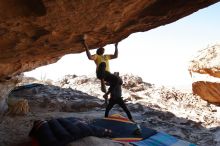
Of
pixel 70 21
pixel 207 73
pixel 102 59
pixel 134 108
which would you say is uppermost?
pixel 70 21

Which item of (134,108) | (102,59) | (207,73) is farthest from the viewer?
(207,73)

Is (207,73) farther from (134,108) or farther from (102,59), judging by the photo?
(102,59)

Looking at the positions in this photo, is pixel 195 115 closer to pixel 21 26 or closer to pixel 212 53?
pixel 212 53

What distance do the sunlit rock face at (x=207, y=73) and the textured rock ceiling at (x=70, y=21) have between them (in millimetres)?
6253

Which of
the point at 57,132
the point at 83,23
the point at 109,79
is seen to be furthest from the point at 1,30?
the point at 109,79

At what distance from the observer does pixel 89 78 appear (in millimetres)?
17562

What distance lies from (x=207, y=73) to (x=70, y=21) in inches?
369

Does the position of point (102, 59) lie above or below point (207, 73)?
above

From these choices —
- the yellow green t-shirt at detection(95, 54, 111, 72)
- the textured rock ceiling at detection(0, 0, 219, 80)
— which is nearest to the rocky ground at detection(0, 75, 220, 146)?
the textured rock ceiling at detection(0, 0, 219, 80)

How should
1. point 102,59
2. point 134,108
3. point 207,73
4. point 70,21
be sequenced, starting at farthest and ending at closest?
point 207,73 → point 134,108 → point 102,59 → point 70,21

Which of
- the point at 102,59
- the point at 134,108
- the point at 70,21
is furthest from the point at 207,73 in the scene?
the point at 70,21

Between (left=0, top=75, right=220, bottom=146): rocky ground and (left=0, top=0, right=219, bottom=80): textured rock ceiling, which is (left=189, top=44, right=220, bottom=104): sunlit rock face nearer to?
(left=0, top=75, right=220, bottom=146): rocky ground

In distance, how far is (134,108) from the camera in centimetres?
1269

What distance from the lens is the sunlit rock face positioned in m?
14.4
